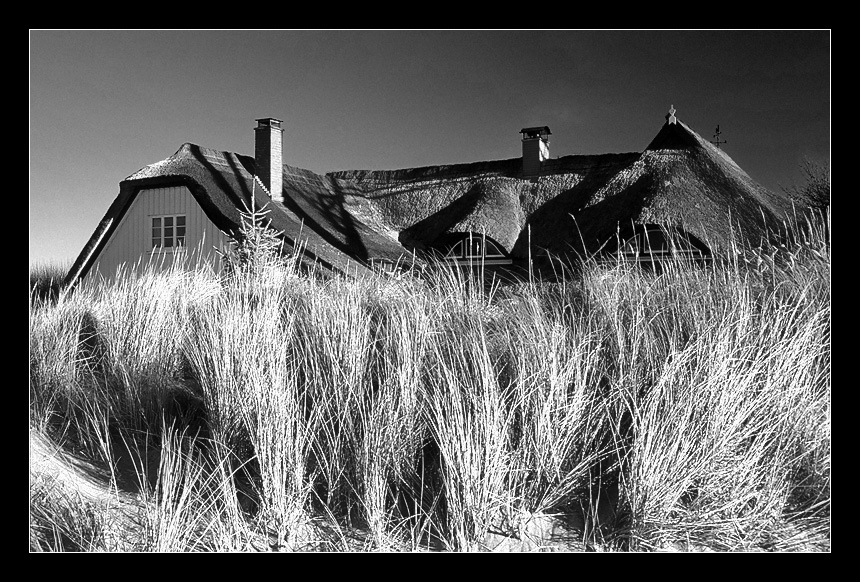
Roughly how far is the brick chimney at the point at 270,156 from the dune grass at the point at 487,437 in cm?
1238

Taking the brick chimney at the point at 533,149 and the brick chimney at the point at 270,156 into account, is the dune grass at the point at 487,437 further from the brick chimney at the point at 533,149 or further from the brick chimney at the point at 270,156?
the brick chimney at the point at 533,149

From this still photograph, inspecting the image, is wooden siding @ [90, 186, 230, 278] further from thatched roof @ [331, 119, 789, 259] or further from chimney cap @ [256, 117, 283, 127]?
thatched roof @ [331, 119, 789, 259]

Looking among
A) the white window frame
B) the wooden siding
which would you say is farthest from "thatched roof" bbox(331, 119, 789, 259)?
the white window frame

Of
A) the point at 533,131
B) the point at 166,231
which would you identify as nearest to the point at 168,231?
the point at 166,231

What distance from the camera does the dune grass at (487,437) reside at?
296 cm

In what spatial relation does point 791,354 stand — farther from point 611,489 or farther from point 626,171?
point 626,171

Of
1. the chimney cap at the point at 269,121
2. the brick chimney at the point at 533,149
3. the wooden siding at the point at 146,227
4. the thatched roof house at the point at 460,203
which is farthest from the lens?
the brick chimney at the point at 533,149

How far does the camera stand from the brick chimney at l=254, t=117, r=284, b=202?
16.2 metres

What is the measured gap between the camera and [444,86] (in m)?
6.92

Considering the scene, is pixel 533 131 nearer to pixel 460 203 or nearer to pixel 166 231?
pixel 460 203

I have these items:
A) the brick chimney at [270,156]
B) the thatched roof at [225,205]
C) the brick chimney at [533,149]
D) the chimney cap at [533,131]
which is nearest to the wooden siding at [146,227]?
the thatched roof at [225,205]

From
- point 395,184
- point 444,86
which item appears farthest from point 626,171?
point 444,86

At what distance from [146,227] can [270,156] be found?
3.33 metres
